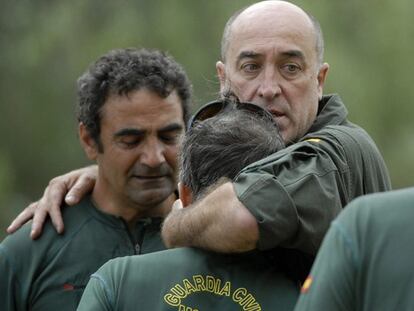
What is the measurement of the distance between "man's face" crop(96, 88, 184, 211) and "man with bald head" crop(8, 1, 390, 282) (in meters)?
0.59

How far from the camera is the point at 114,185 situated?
5.86m

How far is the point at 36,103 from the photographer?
14875mm

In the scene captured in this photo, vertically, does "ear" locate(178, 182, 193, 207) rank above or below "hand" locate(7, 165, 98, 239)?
above

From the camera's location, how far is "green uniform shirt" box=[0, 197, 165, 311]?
5543mm

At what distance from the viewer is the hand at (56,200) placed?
18.8 feet

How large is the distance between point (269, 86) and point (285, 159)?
2.78 feet

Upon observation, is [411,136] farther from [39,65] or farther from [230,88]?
[230,88]

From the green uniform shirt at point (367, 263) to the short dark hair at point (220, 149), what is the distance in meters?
0.98

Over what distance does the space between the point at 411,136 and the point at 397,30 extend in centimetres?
115

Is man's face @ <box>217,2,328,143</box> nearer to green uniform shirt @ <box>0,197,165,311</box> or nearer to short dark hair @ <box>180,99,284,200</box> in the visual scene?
short dark hair @ <box>180,99,284,200</box>

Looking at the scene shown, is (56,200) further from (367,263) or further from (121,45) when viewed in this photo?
(121,45)

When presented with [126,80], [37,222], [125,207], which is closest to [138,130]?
[126,80]

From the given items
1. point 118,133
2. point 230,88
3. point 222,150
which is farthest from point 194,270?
point 118,133

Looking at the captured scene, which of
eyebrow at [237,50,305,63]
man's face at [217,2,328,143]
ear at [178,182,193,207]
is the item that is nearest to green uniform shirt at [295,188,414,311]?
ear at [178,182,193,207]
